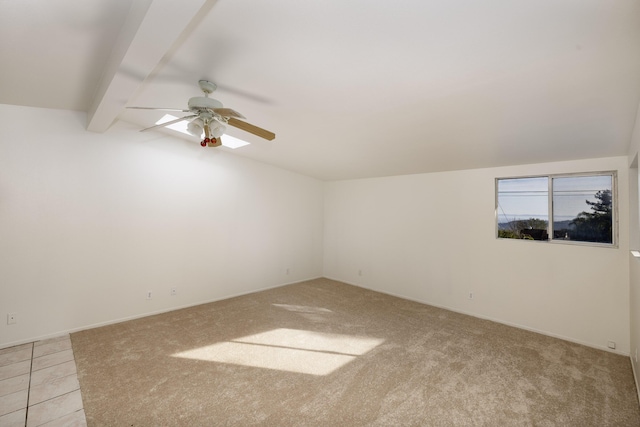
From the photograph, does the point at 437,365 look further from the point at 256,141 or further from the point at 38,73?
the point at 38,73

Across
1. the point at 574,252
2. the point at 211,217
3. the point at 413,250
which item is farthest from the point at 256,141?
the point at 574,252

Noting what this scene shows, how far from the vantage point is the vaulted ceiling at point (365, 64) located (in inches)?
59.1

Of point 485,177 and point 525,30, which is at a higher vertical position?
point 525,30

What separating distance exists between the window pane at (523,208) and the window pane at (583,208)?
0.40 feet

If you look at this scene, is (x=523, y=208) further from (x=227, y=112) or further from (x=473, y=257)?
(x=227, y=112)

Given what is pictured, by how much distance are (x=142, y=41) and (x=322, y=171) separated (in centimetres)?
403

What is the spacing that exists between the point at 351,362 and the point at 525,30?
2.89 metres

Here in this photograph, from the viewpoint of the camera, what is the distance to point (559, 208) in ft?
11.5

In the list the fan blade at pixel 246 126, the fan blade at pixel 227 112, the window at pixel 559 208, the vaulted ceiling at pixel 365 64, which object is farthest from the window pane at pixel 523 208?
the fan blade at pixel 227 112

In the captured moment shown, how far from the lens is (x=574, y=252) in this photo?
3291 millimetres

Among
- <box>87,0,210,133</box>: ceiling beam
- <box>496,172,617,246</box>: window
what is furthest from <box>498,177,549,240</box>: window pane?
<box>87,0,210,133</box>: ceiling beam

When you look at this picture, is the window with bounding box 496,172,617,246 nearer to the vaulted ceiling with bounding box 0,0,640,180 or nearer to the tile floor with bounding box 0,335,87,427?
the vaulted ceiling with bounding box 0,0,640,180

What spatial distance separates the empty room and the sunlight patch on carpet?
0.10ft

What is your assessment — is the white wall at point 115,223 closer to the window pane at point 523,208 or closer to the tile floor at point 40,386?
the tile floor at point 40,386
